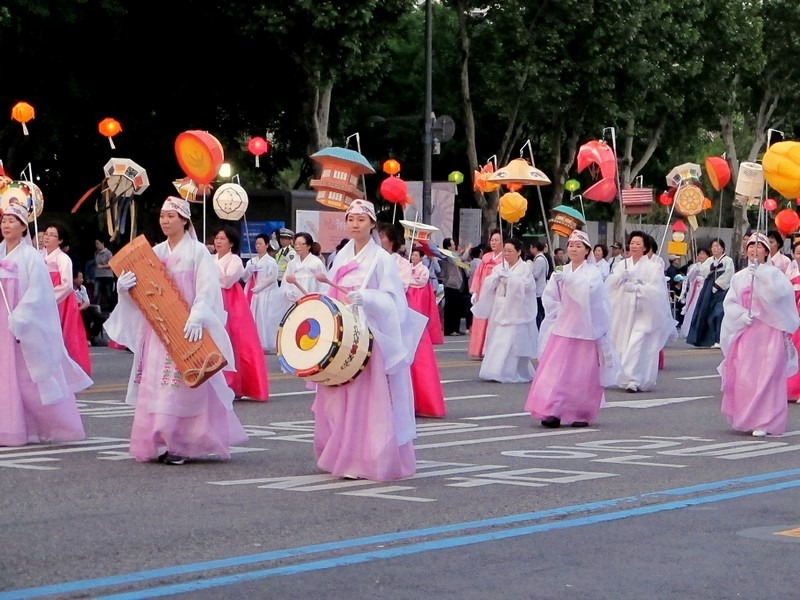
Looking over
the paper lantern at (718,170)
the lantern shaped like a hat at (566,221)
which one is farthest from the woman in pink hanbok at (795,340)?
the paper lantern at (718,170)

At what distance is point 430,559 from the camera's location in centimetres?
728

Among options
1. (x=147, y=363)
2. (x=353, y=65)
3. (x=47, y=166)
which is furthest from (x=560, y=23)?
(x=147, y=363)

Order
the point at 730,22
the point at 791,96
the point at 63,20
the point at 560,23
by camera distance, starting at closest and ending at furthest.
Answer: the point at 63,20
the point at 560,23
the point at 730,22
the point at 791,96

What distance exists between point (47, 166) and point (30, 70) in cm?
346

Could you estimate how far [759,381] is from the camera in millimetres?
12969

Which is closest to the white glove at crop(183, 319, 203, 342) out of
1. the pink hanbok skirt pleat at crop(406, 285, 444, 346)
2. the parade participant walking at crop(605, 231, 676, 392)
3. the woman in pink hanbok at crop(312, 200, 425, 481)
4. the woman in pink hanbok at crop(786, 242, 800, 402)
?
the woman in pink hanbok at crop(312, 200, 425, 481)

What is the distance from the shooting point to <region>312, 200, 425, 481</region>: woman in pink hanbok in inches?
382

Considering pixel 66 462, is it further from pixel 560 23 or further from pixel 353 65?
pixel 560 23

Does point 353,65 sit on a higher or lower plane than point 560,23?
lower

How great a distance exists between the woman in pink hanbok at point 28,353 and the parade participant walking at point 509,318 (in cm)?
744

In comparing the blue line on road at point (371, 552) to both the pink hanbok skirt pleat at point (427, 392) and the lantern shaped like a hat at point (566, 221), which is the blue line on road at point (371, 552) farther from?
the lantern shaped like a hat at point (566, 221)

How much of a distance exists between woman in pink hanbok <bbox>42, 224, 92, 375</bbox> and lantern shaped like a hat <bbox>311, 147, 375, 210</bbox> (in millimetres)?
2571

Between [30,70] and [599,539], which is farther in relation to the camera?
[30,70]

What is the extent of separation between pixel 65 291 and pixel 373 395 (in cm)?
598
